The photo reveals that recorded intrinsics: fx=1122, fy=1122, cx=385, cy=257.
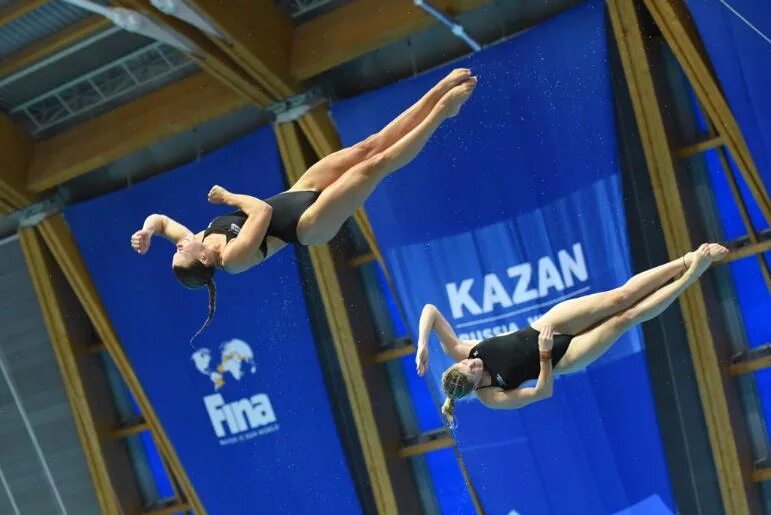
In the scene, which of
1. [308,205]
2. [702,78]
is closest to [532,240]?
[702,78]

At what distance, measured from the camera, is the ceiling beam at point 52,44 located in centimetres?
1345

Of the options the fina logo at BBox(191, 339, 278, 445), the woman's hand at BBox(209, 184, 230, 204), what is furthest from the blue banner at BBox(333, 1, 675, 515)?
the woman's hand at BBox(209, 184, 230, 204)

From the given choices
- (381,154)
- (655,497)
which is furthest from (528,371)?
(655,497)

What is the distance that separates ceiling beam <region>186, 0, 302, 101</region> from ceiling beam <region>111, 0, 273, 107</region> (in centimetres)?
12

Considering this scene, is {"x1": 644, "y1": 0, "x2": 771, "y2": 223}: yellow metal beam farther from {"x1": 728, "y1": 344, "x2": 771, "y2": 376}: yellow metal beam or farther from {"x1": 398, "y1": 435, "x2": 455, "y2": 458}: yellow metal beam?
{"x1": 398, "y1": 435, "x2": 455, "y2": 458}: yellow metal beam

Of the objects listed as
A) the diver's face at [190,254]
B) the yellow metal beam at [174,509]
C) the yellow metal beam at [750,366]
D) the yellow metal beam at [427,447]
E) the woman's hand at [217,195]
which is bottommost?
the yellow metal beam at [174,509]

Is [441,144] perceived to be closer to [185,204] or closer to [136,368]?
[185,204]

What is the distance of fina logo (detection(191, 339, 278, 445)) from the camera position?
1461 centimetres

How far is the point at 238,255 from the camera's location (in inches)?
311

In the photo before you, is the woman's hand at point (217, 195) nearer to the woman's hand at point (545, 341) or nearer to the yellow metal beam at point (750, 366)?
the woman's hand at point (545, 341)

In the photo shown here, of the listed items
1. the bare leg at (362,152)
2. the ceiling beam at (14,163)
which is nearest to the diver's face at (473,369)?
the bare leg at (362,152)

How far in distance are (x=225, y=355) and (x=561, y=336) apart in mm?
6704

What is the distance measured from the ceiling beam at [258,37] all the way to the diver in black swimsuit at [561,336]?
5.00m

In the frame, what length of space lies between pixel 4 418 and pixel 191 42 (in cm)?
699
